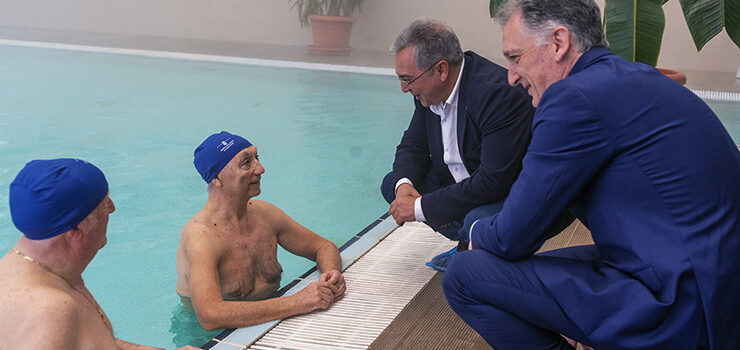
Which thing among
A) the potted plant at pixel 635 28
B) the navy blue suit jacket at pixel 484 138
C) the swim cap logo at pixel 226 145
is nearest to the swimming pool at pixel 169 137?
the swim cap logo at pixel 226 145

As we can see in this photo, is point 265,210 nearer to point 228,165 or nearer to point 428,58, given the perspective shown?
point 228,165

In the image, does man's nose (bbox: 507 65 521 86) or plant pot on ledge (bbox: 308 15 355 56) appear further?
plant pot on ledge (bbox: 308 15 355 56)

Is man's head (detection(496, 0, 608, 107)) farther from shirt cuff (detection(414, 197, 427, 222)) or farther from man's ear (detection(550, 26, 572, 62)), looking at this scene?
shirt cuff (detection(414, 197, 427, 222))

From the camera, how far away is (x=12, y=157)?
22.1ft

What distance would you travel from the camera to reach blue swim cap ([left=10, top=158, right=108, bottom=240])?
1.62 meters

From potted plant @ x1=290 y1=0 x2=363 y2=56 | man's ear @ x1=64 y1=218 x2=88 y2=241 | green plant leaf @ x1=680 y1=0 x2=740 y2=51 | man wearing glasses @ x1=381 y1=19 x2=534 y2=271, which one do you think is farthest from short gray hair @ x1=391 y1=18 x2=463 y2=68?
potted plant @ x1=290 y1=0 x2=363 y2=56

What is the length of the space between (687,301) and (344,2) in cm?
1377

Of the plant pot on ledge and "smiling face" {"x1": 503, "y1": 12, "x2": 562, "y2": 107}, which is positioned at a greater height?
"smiling face" {"x1": 503, "y1": 12, "x2": 562, "y2": 107}

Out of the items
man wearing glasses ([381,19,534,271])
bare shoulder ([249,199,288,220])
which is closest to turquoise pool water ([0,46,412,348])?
bare shoulder ([249,199,288,220])

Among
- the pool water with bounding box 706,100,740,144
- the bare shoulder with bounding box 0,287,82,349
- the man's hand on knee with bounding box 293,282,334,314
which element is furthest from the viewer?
the pool water with bounding box 706,100,740,144

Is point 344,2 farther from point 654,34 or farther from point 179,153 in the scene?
point 654,34

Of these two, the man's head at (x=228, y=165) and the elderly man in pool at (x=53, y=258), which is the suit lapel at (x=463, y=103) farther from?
the elderly man in pool at (x=53, y=258)

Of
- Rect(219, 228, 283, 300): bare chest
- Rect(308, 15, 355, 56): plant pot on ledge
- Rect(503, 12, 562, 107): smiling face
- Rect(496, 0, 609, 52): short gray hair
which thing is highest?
Rect(496, 0, 609, 52): short gray hair

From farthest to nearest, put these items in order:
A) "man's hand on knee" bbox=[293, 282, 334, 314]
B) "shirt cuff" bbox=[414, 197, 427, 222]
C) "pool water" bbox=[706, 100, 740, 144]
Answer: "pool water" bbox=[706, 100, 740, 144] → "shirt cuff" bbox=[414, 197, 427, 222] → "man's hand on knee" bbox=[293, 282, 334, 314]
